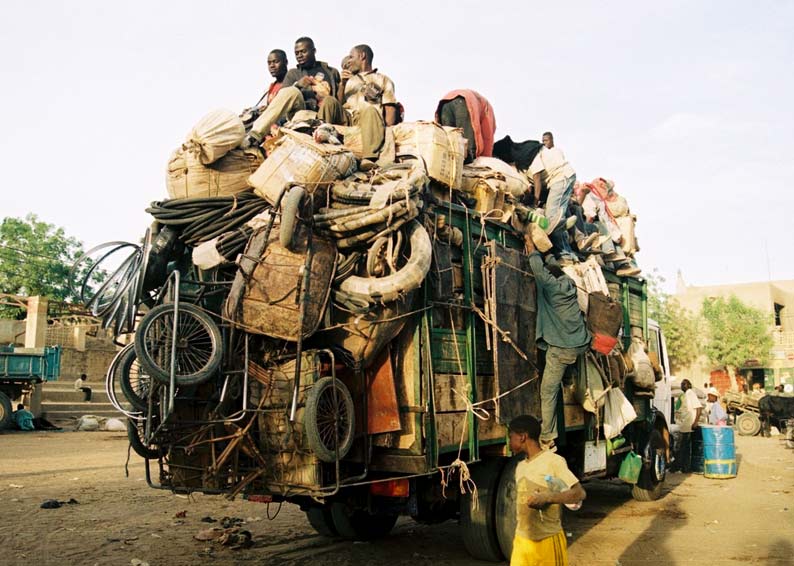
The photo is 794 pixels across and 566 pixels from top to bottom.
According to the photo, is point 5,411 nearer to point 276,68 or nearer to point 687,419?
point 276,68

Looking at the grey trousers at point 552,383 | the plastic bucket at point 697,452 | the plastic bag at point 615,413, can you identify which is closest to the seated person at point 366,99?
the grey trousers at point 552,383

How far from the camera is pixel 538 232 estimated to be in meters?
6.60

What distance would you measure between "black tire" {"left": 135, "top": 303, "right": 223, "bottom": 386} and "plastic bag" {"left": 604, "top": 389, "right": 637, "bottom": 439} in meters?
4.70

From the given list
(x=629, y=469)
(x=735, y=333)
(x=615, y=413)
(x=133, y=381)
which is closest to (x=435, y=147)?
(x=133, y=381)

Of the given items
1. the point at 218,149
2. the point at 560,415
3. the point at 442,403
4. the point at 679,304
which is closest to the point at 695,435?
the point at 560,415

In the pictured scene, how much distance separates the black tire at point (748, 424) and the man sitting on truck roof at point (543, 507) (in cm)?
2121

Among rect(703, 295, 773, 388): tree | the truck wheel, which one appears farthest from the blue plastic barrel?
rect(703, 295, 773, 388): tree

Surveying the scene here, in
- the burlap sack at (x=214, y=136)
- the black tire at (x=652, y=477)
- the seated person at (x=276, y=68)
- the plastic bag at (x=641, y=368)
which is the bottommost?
the black tire at (x=652, y=477)

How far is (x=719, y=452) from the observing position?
11.8 meters

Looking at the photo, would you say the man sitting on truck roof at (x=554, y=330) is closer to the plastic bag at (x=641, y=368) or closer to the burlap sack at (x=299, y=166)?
the burlap sack at (x=299, y=166)

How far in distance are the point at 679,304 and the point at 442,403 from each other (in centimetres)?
4044

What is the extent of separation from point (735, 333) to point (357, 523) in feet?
119

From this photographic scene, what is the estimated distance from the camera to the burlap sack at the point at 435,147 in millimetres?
5605

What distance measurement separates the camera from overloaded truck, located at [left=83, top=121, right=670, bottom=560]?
4.56 meters
